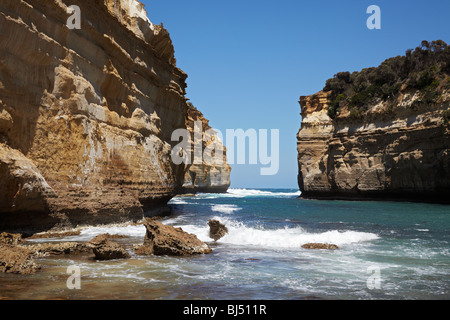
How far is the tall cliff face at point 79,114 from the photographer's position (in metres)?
12.0

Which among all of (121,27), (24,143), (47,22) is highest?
(121,27)

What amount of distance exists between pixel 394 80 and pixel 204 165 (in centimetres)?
3774

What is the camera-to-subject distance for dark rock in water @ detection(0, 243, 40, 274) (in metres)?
7.27

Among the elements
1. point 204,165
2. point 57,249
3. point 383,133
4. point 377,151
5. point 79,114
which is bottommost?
point 57,249

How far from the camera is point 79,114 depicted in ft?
48.8

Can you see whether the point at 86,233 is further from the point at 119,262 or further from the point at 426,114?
the point at 426,114

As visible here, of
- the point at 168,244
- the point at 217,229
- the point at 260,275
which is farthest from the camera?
the point at 217,229

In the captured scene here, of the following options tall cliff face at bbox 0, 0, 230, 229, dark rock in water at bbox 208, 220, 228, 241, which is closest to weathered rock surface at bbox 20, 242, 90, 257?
tall cliff face at bbox 0, 0, 230, 229

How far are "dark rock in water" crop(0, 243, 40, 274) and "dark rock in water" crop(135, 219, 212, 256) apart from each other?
3175 millimetres

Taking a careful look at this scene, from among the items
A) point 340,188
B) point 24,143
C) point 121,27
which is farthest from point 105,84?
point 340,188

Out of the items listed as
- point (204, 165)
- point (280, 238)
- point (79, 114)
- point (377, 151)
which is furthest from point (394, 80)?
point (79, 114)

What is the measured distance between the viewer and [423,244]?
1238cm

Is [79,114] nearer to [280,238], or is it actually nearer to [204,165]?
[280,238]
